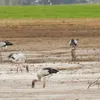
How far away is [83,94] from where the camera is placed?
56.5 ft

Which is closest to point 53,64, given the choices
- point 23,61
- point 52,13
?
point 23,61

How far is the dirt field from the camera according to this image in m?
17.6

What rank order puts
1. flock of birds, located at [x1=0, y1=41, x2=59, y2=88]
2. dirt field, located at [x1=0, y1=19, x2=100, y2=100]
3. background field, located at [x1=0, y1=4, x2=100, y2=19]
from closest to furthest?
dirt field, located at [x1=0, y1=19, x2=100, y2=100]
flock of birds, located at [x1=0, y1=41, x2=59, y2=88]
background field, located at [x1=0, y1=4, x2=100, y2=19]

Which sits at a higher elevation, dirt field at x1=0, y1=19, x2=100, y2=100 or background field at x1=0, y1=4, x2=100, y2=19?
dirt field at x1=0, y1=19, x2=100, y2=100

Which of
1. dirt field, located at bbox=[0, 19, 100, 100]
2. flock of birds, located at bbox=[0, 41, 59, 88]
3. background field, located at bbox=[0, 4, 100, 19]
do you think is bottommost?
background field, located at bbox=[0, 4, 100, 19]

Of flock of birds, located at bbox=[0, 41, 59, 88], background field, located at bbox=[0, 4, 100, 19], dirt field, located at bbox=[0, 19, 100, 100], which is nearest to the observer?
dirt field, located at bbox=[0, 19, 100, 100]

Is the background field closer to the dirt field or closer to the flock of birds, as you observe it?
the dirt field

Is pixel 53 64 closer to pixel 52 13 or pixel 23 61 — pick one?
pixel 23 61

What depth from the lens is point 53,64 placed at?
25.4m

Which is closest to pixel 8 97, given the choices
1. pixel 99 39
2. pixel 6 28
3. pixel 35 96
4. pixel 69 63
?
pixel 35 96

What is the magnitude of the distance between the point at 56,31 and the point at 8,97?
105ft

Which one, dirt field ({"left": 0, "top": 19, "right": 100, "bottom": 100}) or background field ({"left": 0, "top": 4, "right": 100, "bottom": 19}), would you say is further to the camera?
background field ({"left": 0, "top": 4, "right": 100, "bottom": 19})

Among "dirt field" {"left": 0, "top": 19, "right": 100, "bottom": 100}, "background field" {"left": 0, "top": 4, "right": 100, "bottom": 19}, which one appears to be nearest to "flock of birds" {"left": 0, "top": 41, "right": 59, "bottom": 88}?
"dirt field" {"left": 0, "top": 19, "right": 100, "bottom": 100}

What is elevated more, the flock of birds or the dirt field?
the flock of birds
